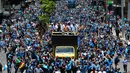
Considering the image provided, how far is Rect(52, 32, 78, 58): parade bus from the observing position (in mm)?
38938

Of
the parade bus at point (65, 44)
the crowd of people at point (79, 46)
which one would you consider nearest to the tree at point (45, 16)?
the crowd of people at point (79, 46)

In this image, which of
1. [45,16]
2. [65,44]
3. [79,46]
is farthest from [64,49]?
[45,16]

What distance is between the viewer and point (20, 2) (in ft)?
288

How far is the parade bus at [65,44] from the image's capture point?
38.9 m

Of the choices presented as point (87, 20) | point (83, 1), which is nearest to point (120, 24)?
point (87, 20)

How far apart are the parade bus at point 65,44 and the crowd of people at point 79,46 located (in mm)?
640

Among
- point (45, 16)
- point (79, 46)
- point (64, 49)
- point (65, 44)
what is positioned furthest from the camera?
point (45, 16)

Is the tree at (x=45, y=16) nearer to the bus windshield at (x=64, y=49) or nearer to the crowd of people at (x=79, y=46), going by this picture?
the crowd of people at (x=79, y=46)

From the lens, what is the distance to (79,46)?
43469 millimetres

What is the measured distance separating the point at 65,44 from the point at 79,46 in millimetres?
3375

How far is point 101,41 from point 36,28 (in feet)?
38.3

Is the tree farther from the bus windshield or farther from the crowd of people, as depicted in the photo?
the bus windshield

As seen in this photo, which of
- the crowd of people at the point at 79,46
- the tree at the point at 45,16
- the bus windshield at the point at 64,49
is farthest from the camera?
the tree at the point at 45,16

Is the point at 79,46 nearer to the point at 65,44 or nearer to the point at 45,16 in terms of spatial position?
the point at 65,44
